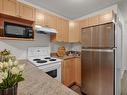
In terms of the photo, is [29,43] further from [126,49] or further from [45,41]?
[126,49]

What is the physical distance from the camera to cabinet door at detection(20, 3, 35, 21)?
214cm

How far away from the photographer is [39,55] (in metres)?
2.84

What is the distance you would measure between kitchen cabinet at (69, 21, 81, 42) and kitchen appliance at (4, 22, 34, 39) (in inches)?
60.0

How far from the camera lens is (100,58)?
2236mm

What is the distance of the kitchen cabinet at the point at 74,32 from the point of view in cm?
331

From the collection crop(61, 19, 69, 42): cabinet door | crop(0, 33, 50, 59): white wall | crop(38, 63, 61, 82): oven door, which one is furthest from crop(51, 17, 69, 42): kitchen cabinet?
crop(38, 63, 61, 82): oven door

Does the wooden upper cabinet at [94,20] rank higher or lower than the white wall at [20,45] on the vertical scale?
higher

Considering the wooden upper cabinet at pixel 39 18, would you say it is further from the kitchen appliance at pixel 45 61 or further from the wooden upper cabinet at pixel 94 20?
the wooden upper cabinet at pixel 94 20

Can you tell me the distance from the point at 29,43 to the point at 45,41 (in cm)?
54

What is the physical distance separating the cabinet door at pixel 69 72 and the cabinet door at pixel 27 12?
1484mm

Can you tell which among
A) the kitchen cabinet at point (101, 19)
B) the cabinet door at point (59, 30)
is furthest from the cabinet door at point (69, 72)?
the kitchen cabinet at point (101, 19)

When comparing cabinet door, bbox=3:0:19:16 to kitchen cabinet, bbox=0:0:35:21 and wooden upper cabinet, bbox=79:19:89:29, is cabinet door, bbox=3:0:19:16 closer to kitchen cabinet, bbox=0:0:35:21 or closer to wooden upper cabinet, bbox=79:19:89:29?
kitchen cabinet, bbox=0:0:35:21

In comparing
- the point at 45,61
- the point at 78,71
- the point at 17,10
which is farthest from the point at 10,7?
the point at 78,71

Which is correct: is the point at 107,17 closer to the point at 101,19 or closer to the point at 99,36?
the point at 101,19
